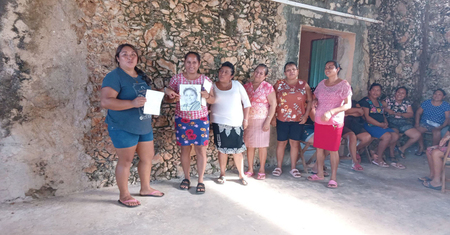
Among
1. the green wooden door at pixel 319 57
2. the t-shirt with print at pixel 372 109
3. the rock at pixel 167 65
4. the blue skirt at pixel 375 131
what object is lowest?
the blue skirt at pixel 375 131

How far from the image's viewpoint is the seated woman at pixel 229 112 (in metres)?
3.40

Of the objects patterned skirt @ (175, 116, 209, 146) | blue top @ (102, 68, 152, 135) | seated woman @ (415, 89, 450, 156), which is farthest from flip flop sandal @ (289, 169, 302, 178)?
seated woman @ (415, 89, 450, 156)

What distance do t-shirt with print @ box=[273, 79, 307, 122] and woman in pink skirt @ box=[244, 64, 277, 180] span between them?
7.8 inches

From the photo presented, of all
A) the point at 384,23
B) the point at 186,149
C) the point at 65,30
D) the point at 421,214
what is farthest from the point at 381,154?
the point at 65,30

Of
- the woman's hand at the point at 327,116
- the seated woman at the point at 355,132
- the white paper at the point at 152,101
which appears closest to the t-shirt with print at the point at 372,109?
the seated woman at the point at 355,132

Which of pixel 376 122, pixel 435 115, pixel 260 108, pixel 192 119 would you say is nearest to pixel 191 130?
pixel 192 119

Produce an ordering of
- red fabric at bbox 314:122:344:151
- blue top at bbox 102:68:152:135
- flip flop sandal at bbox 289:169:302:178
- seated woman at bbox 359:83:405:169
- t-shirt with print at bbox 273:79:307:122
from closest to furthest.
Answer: blue top at bbox 102:68:152:135, red fabric at bbox 314:122:344:151, t-shirt with print at bbox 273:79:307:122, flip flop sandal at bbox 289:169:302:178, seated woman at bbox 359:83:405:169

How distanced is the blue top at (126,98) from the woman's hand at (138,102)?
125 millimetres

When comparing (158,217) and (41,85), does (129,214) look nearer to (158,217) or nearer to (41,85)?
(158,217)

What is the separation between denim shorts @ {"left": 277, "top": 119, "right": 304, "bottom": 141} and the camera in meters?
3.93

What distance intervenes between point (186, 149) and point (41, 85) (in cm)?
172

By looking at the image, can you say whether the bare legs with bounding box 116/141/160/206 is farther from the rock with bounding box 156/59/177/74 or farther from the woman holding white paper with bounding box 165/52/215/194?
the rock with bounding box 156/59/177/74

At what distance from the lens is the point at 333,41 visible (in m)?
5.40

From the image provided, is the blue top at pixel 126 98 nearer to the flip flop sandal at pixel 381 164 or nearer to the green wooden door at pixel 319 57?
the flip flop sandal at pixel 381 164
